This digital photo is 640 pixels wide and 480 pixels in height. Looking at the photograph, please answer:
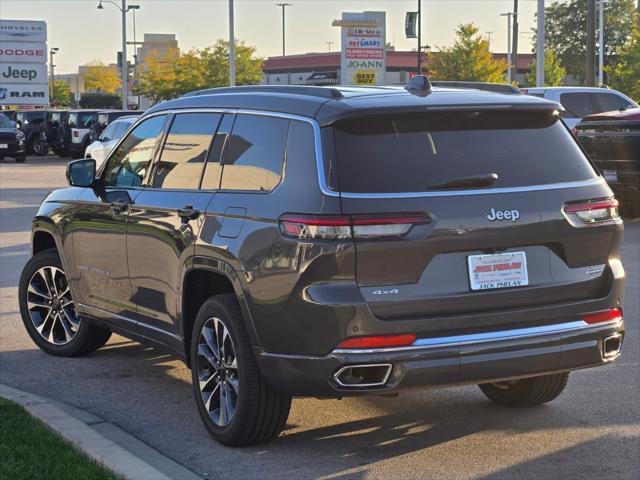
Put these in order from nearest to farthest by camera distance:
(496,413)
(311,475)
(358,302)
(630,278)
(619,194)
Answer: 1. (358,302)
2. (311,475)
3. (496,413)
4. (630,278)
5. (619,194)

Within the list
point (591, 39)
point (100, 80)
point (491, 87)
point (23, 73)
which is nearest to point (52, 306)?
point (491, 87)

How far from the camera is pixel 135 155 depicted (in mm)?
7309

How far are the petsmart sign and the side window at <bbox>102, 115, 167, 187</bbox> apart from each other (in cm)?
4361

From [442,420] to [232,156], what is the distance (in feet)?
6.22

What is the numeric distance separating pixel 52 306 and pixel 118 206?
1.54m

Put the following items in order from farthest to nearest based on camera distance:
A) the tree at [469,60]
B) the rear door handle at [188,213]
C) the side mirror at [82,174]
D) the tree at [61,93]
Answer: the tree at [61,93]
the tree at [469,60]
the side mirror at [82,174]
the rear door handle at [188,213]

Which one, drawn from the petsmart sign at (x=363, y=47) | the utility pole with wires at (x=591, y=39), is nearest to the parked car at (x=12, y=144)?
the petsmart sign at (x=363, y=47)

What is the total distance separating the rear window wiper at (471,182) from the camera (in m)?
5.46

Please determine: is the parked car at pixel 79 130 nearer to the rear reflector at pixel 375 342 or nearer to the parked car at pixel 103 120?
the parked car at pixel 103 120

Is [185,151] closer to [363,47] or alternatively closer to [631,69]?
[363,47]

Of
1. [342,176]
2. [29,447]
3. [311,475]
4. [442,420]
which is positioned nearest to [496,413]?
[442,420]

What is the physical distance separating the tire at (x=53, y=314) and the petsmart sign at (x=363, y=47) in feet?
141

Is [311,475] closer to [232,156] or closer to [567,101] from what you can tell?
[232,156]

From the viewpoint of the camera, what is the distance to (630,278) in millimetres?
11953
